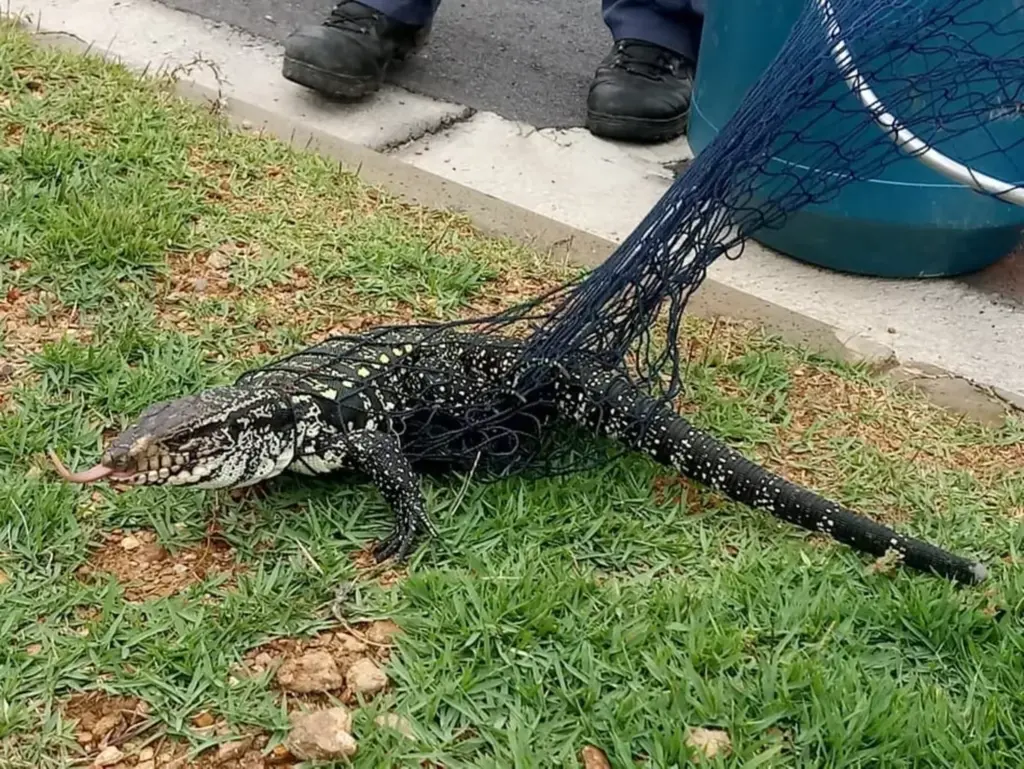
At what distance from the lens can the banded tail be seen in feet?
9.21

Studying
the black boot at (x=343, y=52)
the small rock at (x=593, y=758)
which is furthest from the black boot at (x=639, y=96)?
the small rock at (x=593, y=758)

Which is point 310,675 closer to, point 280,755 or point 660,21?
point 280,755

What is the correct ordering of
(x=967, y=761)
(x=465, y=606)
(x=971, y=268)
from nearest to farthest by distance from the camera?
(x=967, y=761) < (x=465, y=606) < (x=971, y=268)

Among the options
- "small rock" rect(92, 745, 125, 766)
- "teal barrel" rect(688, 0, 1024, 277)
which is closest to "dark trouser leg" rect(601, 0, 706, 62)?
"teal barrel" rect(688, 0, 1024, 277)

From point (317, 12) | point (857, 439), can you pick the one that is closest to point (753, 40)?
point (857, 439)

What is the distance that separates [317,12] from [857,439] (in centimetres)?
371

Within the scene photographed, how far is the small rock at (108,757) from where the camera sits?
2266 millimetres

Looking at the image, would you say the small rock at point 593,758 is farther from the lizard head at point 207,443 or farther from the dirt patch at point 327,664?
the lizard head at point 207,443

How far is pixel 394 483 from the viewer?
287 cm

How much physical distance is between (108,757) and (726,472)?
1.54 m

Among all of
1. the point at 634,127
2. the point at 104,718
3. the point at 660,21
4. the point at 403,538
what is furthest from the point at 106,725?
the point at 660,21

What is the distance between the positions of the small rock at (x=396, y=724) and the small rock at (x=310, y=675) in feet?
0.44

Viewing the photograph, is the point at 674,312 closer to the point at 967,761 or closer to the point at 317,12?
the point at 967,761

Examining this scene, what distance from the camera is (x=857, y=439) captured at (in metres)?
3.40
